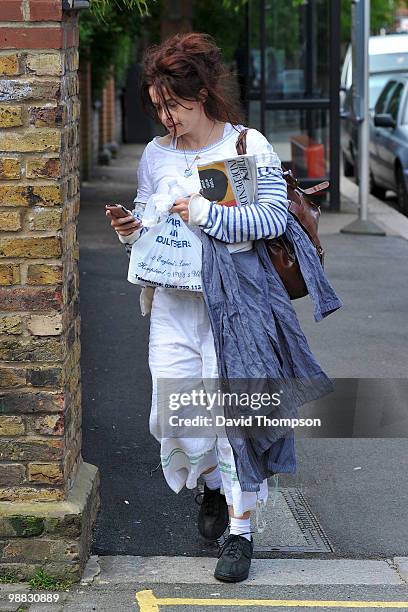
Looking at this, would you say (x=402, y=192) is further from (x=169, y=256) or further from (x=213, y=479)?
(x=169, y=256)

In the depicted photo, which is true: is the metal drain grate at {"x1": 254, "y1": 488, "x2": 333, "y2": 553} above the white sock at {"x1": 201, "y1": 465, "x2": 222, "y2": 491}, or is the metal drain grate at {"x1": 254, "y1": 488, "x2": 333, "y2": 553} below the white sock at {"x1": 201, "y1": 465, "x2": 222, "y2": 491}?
below

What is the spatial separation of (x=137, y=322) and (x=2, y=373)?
4.74 meters

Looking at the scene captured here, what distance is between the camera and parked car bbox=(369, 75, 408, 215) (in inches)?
610

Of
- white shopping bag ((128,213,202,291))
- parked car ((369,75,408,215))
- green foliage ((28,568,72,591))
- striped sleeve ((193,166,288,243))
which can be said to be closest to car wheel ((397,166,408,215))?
parked car ((369,75,408,215))

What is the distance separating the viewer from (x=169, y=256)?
4.21 meters

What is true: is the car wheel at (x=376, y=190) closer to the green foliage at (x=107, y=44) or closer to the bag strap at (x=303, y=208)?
the green foliage at (x=107, y=44)

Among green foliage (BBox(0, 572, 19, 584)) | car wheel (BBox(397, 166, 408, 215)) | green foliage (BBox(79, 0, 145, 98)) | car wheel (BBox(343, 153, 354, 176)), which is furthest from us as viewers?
car wheel (BBox(343, 153, 354, 176))

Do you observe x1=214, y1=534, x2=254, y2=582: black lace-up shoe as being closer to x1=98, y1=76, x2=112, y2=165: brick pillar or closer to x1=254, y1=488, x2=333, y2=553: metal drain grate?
x1=254, y1=488, x2=333, y2=553: metal drain grate

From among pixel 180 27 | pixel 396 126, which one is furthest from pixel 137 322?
pixel 180 27

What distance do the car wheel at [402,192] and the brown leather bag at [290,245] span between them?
1108 centimetres

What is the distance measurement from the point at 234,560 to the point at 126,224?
1.22m

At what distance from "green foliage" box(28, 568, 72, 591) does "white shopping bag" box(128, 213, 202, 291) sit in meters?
1.05

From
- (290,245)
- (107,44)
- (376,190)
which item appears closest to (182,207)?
(290,245)

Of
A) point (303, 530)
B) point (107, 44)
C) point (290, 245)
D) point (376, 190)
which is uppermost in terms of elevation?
point (107, 44)
